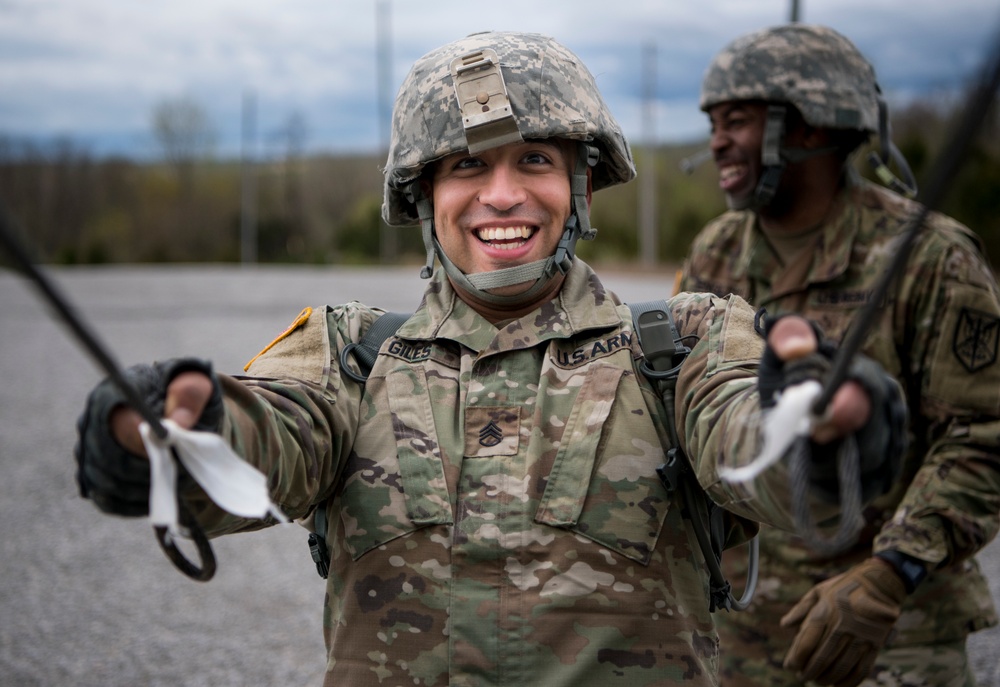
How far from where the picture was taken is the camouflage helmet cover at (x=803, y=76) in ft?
14.3

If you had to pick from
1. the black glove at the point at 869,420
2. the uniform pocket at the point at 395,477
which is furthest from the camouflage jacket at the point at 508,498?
the black glove at the point at 869,420

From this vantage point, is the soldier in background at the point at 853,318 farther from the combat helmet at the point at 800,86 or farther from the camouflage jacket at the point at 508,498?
the camouflage jacket at the point at 508,498

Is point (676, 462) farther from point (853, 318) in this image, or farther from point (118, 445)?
point (853, 318)

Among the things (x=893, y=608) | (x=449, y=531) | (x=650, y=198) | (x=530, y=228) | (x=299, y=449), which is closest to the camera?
(x=299, y=449)

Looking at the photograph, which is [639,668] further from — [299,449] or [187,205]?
[187,205]

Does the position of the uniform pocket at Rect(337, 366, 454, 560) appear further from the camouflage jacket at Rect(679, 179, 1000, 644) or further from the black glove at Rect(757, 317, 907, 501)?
the camouflage jacket at Rect(679, 179, 1000, 644)

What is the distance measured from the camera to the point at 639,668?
7.70 feet

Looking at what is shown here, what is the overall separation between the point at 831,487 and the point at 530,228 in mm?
1151

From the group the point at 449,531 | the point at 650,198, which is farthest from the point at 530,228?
the point at 650,198

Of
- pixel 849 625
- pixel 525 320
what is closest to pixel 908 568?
pixel 849 625

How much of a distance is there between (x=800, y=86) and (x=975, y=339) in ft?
4.25

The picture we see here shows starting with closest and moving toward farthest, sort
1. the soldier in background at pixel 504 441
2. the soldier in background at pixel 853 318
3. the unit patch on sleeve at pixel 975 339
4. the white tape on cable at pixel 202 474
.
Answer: the white tape on cable at pixel 202 474 < the soldier in background at pixel 504 441 < the soldier in background at pixel 853 318 < the unit patch on sleeve at pixel 975 339

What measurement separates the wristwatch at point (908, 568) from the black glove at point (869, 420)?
1794 millimetres

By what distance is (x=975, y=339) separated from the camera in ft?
11.9
